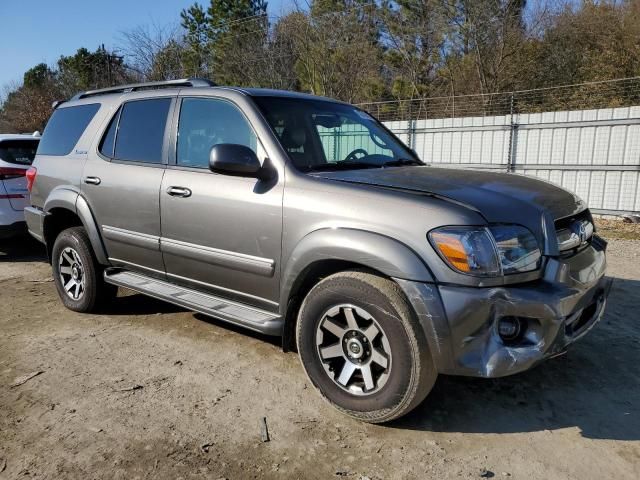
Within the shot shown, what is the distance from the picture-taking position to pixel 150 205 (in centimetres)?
370

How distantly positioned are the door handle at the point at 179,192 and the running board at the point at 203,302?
71 cm

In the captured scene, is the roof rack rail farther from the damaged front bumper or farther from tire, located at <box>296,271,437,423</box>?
the damaged front bumper

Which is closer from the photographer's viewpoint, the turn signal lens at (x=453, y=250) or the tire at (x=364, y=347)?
the turn signal lens at (x=453, y=250)

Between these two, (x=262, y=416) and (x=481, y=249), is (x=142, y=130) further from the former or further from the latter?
(x=481, y=249)

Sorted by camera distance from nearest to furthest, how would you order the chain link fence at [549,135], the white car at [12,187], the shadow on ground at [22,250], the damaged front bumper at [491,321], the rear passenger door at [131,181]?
the damaged front bumper at [491,321]
the rear passenger door at [131,181]
the white car at [12,187]
the shadow on ground at [22,250]
the chain link fence at [549,135]

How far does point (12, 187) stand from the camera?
645cm

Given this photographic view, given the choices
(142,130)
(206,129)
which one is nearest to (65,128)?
(142,130)

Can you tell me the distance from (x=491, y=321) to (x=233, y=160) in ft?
5.47

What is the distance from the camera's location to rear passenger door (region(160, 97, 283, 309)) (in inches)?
121

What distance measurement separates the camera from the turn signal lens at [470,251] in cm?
237

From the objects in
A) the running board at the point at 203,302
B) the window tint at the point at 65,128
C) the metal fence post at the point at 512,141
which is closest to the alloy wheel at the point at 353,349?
the running board at the point at 203,302

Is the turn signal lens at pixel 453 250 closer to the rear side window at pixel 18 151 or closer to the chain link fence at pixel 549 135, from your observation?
the rear side window at pixel 18 151

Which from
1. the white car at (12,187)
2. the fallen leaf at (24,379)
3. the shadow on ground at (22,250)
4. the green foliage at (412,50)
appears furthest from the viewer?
the green foliage at (412,50)

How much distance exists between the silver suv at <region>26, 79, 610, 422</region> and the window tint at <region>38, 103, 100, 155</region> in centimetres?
13
